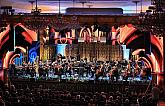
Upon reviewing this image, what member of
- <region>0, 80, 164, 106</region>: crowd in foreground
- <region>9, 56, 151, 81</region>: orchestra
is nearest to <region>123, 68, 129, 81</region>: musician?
<region>9, 56, 151, 81</region>: orchestra

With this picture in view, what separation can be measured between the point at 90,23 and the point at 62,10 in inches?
173

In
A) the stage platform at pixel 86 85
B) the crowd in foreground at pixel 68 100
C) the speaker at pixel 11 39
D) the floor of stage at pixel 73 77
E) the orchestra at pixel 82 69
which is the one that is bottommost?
the crowd in foreground at pixel 68 100

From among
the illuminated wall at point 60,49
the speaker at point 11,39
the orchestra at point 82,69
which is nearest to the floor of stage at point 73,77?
the orchestra at point 82,69

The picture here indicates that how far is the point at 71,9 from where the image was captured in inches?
948

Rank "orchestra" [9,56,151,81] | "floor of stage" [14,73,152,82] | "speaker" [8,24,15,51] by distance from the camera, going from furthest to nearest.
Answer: "orchestra" [9,56,151,81] → "floor of stage" [14,73,152,82] → "speaker" [8,24,15,51]

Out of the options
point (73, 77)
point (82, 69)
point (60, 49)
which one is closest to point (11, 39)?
point (73, 77)

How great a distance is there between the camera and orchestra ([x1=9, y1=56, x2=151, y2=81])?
86.5 ft

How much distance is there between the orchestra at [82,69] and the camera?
26359 millimetres

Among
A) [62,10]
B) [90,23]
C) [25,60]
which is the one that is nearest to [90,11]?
[90,23]

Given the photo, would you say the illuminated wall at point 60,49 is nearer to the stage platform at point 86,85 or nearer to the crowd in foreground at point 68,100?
the stage platform at point 86,85

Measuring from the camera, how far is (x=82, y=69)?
27.7 meters

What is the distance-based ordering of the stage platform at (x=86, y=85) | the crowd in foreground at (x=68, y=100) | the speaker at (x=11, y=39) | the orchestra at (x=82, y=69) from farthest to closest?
the orchestra at (x=82, y=69) → the stage platform at (x=86, y=85) → the speaker at (x=11, y=39) → the crowd in foreground at (x=68, y=100)

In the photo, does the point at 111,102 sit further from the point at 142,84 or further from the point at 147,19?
the point at 142,84

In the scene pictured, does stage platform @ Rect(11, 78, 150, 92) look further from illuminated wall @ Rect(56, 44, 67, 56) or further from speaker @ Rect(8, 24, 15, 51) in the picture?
illuminated wall @ Rect(56, 44, 67, 56)
